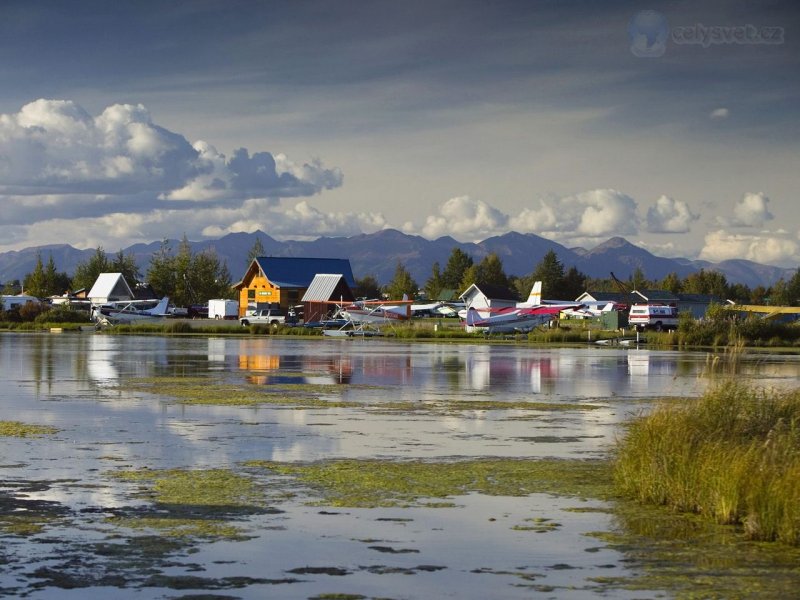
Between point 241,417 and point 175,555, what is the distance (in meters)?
12.4

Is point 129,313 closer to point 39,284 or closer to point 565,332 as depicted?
point 565,332

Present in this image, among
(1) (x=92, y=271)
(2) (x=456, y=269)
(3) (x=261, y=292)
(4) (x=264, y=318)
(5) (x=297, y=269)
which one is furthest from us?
(2) (x=456, y=269)

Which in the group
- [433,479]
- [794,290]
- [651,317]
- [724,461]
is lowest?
Result: [433,479]

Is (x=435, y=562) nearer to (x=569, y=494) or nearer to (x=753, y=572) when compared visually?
(x=753, y=572)

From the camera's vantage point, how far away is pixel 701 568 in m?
10.5

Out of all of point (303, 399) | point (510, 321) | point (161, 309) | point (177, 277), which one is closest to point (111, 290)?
point (177, 277)

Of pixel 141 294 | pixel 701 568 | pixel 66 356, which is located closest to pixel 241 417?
pixel 701 568

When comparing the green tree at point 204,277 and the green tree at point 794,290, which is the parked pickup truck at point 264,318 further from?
the green tree at point 794,290

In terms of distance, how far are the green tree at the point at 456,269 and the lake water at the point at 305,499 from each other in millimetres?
138651

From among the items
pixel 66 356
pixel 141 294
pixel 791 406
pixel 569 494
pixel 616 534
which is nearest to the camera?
pixel 616 534

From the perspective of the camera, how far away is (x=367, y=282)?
199500 mm

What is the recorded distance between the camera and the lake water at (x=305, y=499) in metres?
10.0

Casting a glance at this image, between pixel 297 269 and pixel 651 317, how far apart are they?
2029 inches

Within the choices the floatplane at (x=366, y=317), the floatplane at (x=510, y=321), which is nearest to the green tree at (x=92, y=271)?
the floatplane at (x=366, y=317)
